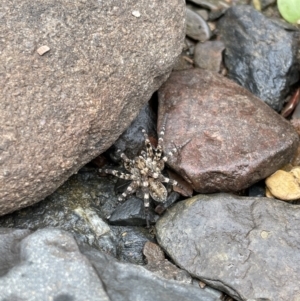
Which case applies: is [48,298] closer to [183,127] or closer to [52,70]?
[52,70]

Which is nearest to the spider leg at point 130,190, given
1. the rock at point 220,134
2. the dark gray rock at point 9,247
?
the rock at point 220,134

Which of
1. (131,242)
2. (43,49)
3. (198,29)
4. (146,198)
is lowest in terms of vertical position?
(131,242)

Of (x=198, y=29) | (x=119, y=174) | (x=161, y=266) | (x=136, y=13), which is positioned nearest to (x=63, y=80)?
(x=136, y=13)

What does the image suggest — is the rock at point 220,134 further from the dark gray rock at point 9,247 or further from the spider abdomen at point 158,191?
the dark gray rock at point 9,247

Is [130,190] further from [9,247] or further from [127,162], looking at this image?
[9,247]

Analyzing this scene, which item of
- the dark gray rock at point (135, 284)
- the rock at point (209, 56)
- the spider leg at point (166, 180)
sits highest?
the rock at point (209, 56)

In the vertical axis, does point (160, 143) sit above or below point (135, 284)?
above
